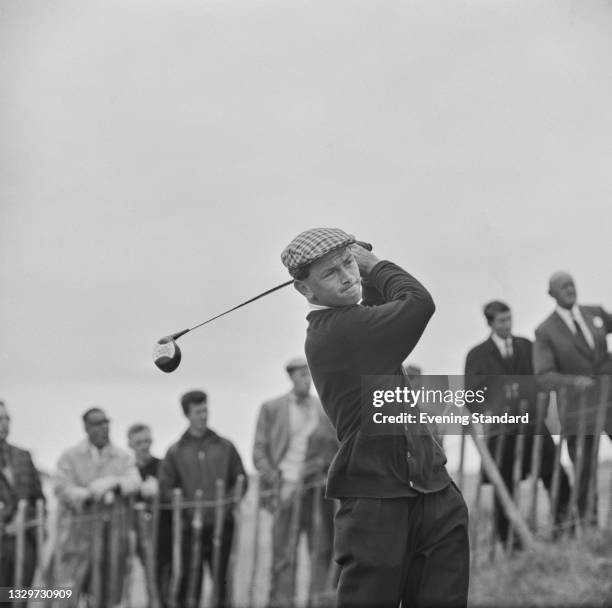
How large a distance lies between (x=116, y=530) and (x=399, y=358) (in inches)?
127

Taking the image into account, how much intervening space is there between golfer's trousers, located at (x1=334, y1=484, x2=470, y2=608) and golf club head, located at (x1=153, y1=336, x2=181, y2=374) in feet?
2.41

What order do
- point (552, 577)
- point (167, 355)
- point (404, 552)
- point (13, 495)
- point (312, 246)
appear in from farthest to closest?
point (13, 495) → point (552, 577) → point (167, 355) → point (312, 246) → point (404, 552)

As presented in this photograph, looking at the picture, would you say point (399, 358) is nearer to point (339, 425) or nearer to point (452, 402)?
point (339, 425)

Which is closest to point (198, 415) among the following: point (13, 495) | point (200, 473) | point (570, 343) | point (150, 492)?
point (200, 473)

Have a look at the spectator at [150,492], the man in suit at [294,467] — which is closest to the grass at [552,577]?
the man in suit at [294,467]

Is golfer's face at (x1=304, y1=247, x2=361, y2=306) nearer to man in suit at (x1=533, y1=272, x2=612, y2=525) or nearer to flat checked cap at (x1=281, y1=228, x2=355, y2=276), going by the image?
flat checked cap at (x1=281, y1=228, x2=355, y2=276)

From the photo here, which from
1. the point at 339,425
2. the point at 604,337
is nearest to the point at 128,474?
the point at 604,337

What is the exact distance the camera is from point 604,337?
5.79 m

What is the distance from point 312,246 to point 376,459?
24.9 inches

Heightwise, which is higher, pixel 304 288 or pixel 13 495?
pixel 304 288

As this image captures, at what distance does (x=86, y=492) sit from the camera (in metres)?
6.30

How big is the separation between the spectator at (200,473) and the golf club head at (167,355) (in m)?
2.23

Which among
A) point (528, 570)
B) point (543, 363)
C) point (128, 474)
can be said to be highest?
point (543, 363)

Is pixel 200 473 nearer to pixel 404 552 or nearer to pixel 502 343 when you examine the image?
pixel 502 343
